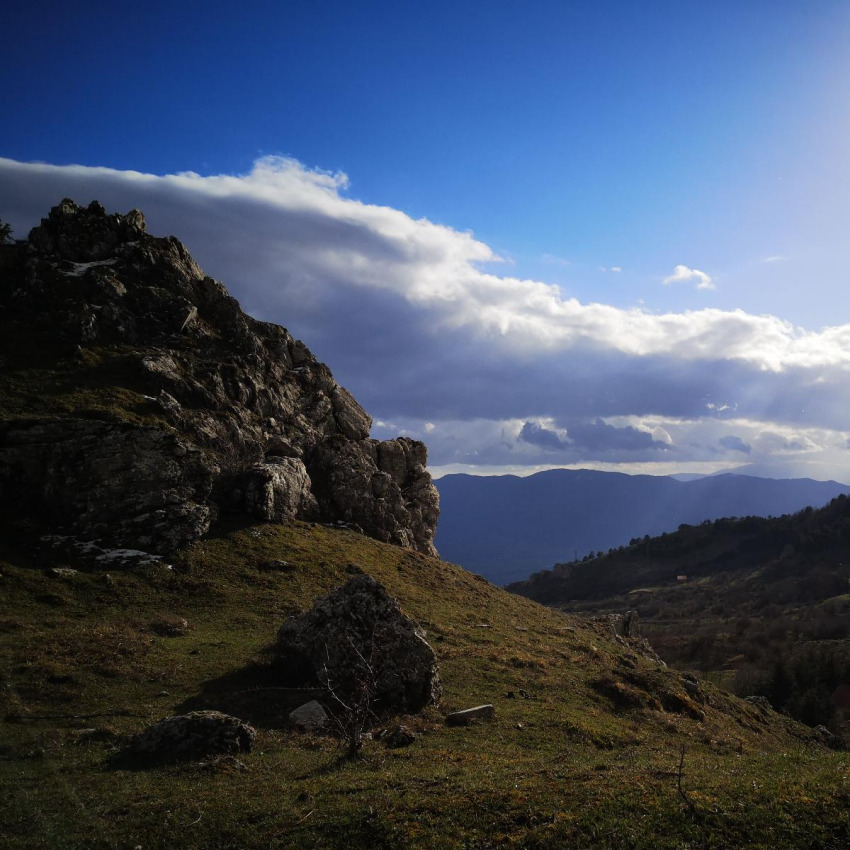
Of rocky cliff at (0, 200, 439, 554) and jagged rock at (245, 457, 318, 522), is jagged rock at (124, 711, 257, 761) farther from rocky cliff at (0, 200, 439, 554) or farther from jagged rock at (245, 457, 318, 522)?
jagged rock at (245, 457, 318, 522)

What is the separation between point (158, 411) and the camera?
54844 millimetres

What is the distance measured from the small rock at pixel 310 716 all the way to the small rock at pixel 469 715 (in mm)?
5670

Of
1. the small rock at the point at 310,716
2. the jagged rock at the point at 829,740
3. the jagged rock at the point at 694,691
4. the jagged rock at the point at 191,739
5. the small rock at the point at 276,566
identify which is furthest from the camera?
the small rock at the point at 276,566

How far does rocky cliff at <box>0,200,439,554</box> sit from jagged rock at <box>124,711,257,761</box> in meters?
26.4

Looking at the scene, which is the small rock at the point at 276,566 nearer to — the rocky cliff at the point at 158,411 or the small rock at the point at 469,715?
the rocky cliff at the point at 158,411

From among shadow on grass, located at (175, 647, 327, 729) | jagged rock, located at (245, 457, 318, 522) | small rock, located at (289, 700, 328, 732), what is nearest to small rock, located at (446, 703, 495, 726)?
small rock, located at (289, 700, 328, 732)

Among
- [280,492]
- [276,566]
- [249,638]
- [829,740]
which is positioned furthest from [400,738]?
[829,740]

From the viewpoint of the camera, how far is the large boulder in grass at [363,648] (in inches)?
997

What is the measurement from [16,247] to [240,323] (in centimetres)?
2931

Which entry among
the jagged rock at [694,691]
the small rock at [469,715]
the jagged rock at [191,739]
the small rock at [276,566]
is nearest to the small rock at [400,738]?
the small rock at [469,715]

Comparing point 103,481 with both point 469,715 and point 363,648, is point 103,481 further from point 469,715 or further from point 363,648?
point 469,715

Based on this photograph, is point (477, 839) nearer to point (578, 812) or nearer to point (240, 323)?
point (578, 812)

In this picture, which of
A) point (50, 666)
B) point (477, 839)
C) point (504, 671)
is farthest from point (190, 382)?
point (477, 839)

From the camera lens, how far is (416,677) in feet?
84.4
